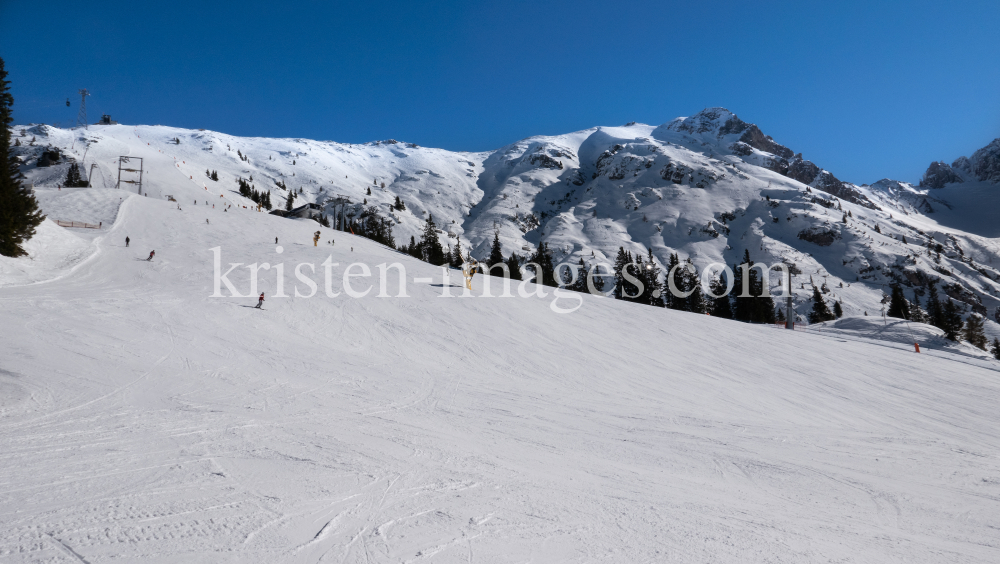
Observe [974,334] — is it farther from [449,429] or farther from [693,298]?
[449,429]

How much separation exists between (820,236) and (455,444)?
587 feet

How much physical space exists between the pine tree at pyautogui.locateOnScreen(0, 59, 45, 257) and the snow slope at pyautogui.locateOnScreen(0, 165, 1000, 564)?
20.0 ft

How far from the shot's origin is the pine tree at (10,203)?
21781 mm

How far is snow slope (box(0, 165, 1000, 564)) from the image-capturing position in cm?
520

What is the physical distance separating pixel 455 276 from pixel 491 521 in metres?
28.5

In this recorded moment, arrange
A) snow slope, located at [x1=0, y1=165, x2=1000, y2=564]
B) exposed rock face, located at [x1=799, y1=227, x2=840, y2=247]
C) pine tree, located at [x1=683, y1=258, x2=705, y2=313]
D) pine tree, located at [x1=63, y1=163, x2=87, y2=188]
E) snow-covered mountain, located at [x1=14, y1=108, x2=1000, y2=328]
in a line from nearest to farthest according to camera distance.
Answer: snow slope, located at [x1=0, y1=165, x2=1000, y2=564] → pine tree, located at [x1=683, y1=258, x2=705, y2=313] → pine tree, located at [x1=63, y1=163, x2=87, y2=188] → snow-covered mountain, located at [x1=14, y1=108, x2=1000, y2=328] → exposed rock face, located at [x1=799, y1=227, x2=840, y2=247]

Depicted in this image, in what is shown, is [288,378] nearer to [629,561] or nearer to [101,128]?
[629,561]

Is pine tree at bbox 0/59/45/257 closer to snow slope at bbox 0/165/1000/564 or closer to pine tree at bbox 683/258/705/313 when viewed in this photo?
snow slope at bbox 0/165/1000/564

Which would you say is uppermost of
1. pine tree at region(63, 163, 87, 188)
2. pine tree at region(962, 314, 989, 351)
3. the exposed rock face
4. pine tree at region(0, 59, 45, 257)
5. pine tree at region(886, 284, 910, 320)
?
the exposed rock face

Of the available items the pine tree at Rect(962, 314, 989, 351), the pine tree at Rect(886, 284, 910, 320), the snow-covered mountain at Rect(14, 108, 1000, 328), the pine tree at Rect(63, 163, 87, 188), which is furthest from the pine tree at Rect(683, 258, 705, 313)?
the pine tree at Rect(63, 163, 87, 188)

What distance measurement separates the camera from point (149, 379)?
1080cm

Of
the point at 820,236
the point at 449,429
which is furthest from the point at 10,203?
the point at 820,236

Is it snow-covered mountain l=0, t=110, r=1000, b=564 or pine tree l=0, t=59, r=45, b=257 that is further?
pine tree l=0, t=59, r=45, b=257

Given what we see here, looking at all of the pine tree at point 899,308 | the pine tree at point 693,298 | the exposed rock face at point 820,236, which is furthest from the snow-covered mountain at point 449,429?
the exposed rock face at point 820,236
